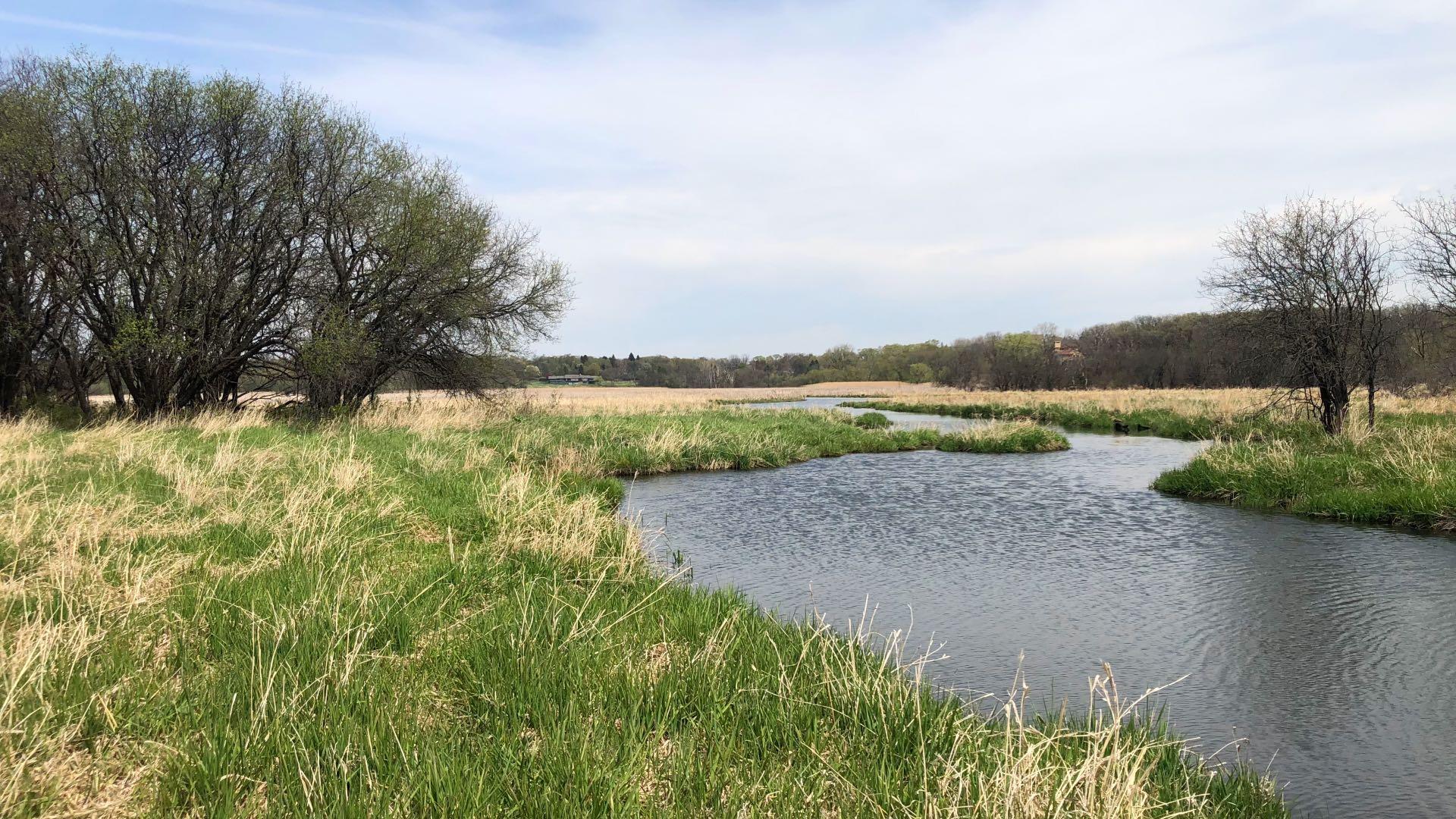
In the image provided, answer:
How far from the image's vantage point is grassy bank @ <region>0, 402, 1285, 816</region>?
10.6 feet

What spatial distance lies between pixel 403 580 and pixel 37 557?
2664mm

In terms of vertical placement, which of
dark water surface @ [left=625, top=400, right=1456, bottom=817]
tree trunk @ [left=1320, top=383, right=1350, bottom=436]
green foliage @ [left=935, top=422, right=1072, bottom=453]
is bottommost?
dark water surface @ [left=625, top=400, right=1456, bottom=817]

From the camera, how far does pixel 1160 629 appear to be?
771 centimetres

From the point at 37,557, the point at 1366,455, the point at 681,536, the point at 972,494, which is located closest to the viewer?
the point at 37,557

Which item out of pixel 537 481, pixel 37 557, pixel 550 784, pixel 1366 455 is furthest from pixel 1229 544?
pixel 37 557

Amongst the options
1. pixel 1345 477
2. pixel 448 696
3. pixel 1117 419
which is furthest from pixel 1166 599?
pixel 1117 419

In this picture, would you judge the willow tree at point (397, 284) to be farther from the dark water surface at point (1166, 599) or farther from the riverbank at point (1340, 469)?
the riverbank at point (1340, 469)

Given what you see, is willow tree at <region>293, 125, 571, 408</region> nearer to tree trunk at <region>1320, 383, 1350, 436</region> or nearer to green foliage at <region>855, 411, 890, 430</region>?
green foliage at <region>855, 411, 890, 430</region>

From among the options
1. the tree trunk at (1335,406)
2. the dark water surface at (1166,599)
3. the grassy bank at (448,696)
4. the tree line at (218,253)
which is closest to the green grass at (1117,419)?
the tree trunk at (1335,406)

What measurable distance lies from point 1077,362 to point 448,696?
255 ft

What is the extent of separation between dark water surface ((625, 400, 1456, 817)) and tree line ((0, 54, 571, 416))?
1180 cm

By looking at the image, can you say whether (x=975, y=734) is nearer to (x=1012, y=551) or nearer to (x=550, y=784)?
(x=550, y=784)

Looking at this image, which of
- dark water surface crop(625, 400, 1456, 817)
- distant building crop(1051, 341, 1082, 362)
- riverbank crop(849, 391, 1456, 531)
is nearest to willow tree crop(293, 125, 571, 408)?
dark water surface crop(625, 400, 1456, 817)

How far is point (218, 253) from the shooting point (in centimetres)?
2053
